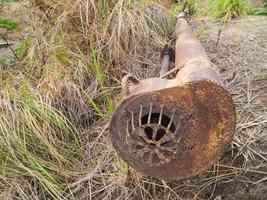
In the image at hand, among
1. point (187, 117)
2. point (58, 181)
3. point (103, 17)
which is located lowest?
point (58, 181)

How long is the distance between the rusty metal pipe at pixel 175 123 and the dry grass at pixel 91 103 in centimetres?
44

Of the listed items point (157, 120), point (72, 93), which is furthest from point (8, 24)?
point (157, 120)

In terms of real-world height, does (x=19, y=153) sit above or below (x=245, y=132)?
below

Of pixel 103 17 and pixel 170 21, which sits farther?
pixel 170 21

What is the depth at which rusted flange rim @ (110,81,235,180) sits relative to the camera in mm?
1652

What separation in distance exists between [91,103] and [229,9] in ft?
6.71

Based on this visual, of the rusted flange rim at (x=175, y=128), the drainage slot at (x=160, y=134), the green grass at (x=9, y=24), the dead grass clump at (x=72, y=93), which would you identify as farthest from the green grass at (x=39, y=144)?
the green grass at (x=9, y=24)

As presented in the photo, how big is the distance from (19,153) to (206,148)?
1107 mm

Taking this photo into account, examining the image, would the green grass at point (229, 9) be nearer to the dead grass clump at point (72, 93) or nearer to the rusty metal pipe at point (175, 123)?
the dead grass clump at point (72, 93)

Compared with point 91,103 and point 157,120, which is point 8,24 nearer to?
point 91,103

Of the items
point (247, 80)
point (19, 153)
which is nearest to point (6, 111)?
point (19, 153)

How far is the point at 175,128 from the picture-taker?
5.55 ft

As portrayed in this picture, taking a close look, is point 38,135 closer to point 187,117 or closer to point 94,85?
point 94,85

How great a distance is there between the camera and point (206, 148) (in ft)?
5.72
